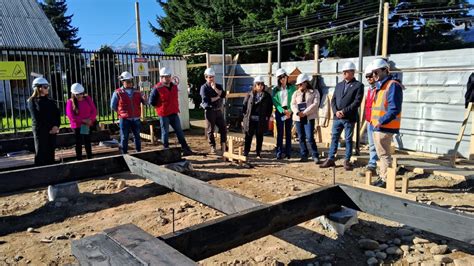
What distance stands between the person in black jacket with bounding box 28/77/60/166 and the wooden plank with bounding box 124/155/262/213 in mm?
2218

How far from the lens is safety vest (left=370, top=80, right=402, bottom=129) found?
572 centimetres

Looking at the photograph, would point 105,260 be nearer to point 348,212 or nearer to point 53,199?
point 348,212

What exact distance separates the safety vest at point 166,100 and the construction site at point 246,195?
32cm

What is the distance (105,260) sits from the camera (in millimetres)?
2027

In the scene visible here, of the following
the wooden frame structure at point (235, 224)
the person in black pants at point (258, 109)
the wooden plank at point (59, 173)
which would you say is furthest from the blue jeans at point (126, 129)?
the wooden frame structure at point (235, 224)

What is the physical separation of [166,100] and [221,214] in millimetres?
3971

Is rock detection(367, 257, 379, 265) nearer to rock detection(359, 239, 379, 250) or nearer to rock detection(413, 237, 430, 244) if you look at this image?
rock detection(359, 239, 379, 250)

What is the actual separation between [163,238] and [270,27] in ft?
83.9

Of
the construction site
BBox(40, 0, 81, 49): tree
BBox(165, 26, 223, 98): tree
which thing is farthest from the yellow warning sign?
BBox(40, 0, 81, 49): tree

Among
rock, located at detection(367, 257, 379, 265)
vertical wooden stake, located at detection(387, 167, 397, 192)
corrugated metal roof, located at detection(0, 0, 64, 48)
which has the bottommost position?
rock, located at detection(367, 257, 379, 265)

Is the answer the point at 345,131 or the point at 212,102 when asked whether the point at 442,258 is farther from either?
the point at 212,102

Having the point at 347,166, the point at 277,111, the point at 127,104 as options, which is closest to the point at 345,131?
the point at 347,166

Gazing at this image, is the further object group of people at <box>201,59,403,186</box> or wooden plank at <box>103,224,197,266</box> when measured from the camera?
group of people at <box>201,59,403,186</box>

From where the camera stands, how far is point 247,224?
2793 mm
